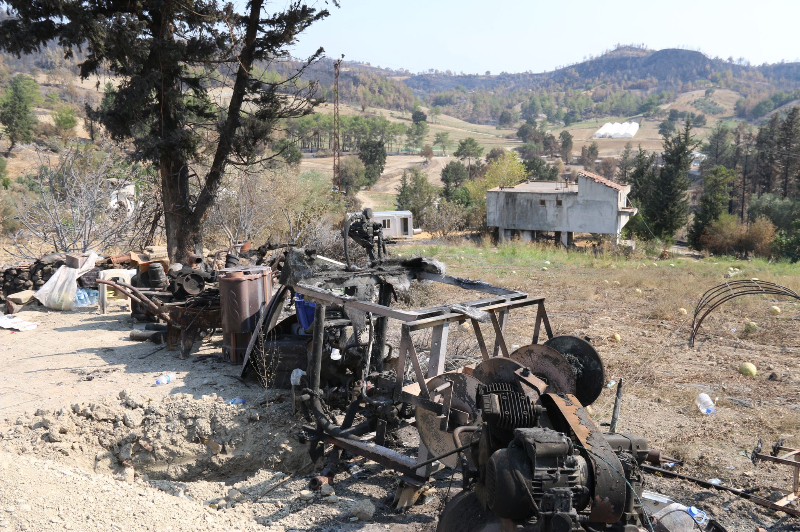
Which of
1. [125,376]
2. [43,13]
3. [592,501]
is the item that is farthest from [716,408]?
[43,13]

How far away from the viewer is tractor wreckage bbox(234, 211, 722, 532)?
3238 millimetres

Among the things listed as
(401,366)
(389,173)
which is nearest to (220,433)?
(401,366)

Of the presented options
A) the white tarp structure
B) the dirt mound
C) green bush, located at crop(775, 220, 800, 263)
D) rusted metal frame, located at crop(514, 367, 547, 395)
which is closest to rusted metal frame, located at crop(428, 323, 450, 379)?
rusted metal frame, located at crop(514, 367, 547, 395)

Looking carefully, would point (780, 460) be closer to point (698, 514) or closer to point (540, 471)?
point (698, 514)

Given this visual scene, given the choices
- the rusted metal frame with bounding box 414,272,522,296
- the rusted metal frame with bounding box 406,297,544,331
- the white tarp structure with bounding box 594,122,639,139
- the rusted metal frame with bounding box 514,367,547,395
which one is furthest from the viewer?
the white tarp structure with bounding box 594,122,639,139

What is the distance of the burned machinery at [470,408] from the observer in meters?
3.22

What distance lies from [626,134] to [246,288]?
15903 cm

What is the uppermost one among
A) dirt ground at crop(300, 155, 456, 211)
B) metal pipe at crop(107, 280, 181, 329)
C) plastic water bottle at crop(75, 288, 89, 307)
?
dirt ground at crop(300, 155, 456, 211)

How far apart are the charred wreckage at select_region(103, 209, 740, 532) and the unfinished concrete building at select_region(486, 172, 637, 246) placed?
34348 millimetres

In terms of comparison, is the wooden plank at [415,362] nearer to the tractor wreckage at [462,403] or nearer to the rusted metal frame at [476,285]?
the tractor wreckage at [462,403]

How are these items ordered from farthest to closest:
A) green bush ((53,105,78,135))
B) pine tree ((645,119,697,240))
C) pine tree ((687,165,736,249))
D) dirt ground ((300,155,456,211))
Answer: dirt ground ((300,155,456,211)), green bush ((53,105,78,135)), pine tree ((687,165,736,249)), pine tree ((645,119,697,240))

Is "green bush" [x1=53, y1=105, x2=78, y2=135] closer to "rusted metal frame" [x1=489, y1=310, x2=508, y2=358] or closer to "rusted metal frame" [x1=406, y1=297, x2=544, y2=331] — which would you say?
"rusted metal frame" [x1=489, y1=310, x2=508, y2=358]

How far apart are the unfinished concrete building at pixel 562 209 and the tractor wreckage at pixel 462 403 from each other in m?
34.6

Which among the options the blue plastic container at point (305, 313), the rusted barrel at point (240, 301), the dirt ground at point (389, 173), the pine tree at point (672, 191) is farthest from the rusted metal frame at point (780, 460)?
the dirt ground at point (389, 173)
